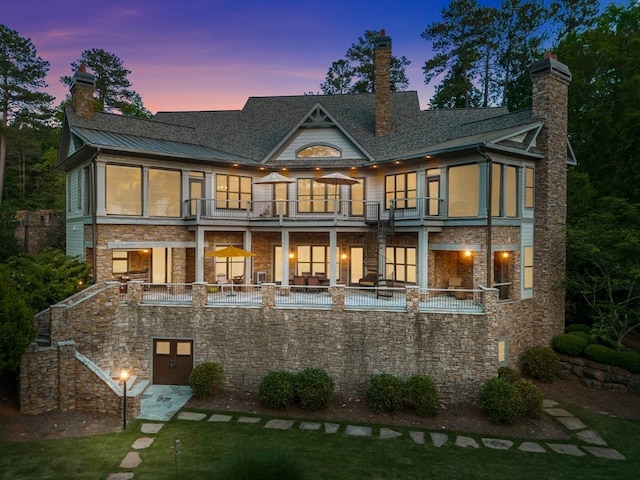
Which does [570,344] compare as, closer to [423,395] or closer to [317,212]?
[423,395]

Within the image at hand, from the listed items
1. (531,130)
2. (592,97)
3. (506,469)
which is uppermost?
(592,97)

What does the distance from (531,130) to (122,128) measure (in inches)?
805

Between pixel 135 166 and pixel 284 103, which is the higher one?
pixel 284 103

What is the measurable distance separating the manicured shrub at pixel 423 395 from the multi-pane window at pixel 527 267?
7.28m

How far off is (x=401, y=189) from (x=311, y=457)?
43.1 ft

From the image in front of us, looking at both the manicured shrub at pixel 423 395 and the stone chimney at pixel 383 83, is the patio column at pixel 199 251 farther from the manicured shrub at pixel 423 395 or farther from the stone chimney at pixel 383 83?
the stone chimney at pixel 383 83

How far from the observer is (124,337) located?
614 inches

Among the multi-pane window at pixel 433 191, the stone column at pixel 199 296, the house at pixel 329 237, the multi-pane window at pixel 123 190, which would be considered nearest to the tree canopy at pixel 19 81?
the house at pixel 329 237

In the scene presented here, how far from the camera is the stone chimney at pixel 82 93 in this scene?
1939cm

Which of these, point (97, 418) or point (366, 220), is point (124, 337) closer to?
point (97, 418)

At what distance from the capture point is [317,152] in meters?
21.2

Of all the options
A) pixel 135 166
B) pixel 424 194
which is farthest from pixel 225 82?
pixel 424 194

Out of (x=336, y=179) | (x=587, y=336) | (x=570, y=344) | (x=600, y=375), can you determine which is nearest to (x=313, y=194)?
Answer: (x=336, y=179)

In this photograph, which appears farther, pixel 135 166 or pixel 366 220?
pixel 366 220
